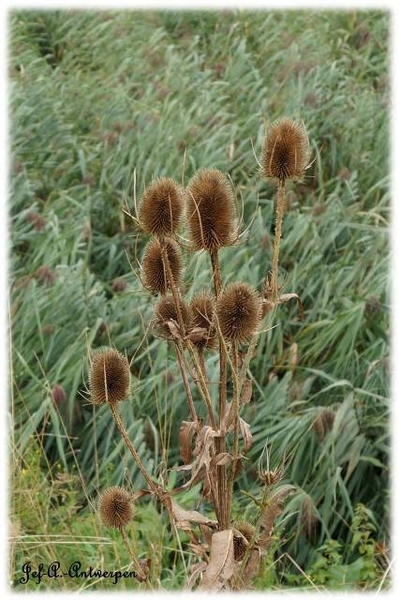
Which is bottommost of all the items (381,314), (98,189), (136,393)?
(136,393)

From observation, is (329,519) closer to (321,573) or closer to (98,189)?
(321,573)

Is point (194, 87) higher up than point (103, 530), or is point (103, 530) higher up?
point (194, 87)

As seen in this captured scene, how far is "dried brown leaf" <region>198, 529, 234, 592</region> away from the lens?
6.60 ft

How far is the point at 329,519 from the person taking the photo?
13.1ft

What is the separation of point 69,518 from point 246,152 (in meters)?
2.66

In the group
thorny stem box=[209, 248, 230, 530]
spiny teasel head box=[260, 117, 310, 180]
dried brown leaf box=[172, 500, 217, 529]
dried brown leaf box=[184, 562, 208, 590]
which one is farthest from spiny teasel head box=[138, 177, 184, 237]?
dried brown leaf box=[184, 562, 208, 590]

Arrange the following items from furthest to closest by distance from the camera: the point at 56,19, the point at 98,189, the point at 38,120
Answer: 1. the point at 56,19
2. the point at 38,120
3. the point at 98,189

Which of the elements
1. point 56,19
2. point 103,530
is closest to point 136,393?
point 103,530

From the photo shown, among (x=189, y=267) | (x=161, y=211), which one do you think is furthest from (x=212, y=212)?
(x=189, y=267)

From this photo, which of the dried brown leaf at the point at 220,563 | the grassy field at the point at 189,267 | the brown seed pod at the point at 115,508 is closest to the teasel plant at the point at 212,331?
the dried brown leaf at the point at 220,563

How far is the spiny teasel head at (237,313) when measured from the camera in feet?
6.68

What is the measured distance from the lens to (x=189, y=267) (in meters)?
4.55

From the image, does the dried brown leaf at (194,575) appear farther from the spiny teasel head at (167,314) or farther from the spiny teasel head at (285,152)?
the spiny teasel head at (285,152)

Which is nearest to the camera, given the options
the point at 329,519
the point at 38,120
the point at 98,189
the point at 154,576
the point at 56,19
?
Result: the point at 154,576
